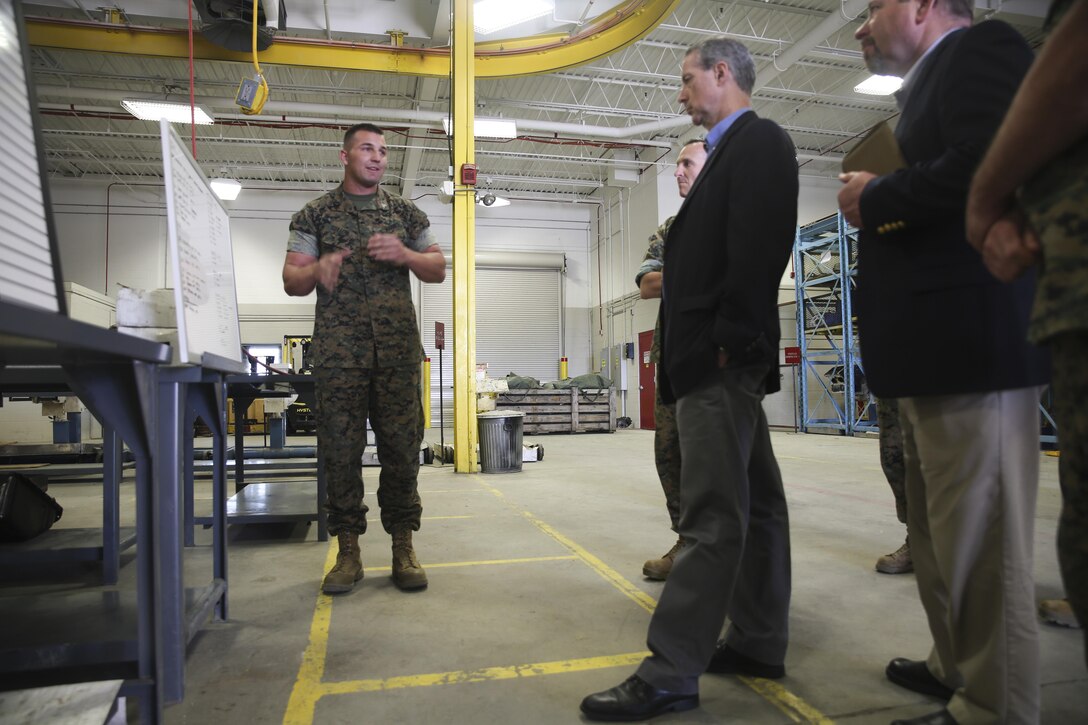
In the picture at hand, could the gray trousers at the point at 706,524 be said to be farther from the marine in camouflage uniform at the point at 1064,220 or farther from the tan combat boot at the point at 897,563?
the tan combat boot at the point at 897,563

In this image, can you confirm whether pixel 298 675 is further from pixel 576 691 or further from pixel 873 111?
pixel 873 111

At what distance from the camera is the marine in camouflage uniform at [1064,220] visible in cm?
75

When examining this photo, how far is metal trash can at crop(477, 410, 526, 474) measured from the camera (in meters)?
6.67

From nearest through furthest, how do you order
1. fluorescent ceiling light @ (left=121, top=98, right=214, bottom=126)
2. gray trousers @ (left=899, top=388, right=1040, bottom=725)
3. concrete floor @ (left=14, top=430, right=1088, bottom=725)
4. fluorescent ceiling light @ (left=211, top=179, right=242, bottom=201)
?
gray trousers @ (left=899, top=388, right=1040, bottom=725) → concrete floor @ (left=14, top=430, right=1088, bottom=725) → fluorescent ceiling light @ (left=121, top=98, right=214, bottom=126) → fluorescent ceiling light @ (left=211, top=179, right=242, bottom=201)

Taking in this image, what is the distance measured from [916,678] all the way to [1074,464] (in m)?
1.20

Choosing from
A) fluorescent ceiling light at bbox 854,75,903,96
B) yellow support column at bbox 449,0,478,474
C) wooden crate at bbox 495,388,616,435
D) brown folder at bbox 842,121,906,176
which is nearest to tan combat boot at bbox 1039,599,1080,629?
brown folder at bbox 842,121,906,176

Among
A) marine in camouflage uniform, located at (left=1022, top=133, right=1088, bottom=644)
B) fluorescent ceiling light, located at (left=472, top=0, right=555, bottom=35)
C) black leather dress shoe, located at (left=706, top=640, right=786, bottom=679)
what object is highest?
fluorescent ceiling light, located at (left=472, top=0, right=555, bottom=35)

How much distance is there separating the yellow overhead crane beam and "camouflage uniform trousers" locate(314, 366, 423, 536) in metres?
6.51

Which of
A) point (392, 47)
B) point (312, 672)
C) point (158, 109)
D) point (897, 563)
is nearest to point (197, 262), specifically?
point (312, 672)

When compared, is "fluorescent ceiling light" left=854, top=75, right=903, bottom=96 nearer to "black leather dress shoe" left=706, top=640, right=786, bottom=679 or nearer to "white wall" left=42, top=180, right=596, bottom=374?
"white wall" left=42, top=180, right=596, bottom=374

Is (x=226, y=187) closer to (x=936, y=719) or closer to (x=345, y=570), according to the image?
(x=345, y=570)

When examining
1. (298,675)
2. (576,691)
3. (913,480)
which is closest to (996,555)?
(913,480)

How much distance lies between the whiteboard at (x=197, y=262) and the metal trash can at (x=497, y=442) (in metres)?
4.29

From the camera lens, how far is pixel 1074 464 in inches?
30.7
